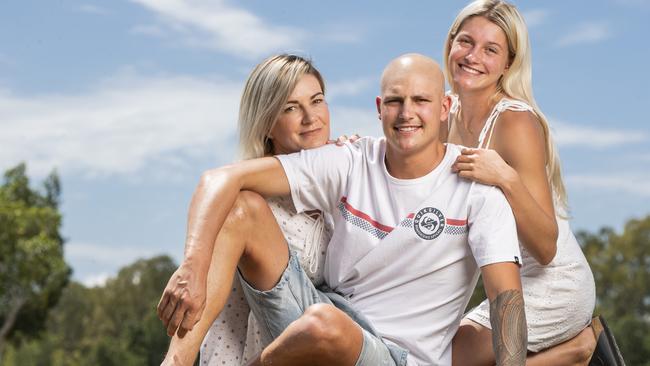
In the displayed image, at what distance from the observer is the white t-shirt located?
4816mm

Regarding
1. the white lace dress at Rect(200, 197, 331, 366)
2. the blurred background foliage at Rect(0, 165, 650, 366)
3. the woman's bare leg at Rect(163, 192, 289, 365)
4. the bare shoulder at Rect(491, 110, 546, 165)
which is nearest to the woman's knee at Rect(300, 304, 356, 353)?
the woman's bare leg at Rect(163, 192, 289, 365)

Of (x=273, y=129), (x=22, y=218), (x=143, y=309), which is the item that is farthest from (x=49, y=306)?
(x=273, y=129)

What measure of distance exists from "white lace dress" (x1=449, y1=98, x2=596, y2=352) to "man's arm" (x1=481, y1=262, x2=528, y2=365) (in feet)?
2.11

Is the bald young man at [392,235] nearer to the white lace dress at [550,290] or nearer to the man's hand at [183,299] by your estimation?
the man's hand at [183,299]

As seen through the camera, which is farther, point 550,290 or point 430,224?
point 550,290

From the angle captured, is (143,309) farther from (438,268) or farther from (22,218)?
(438,268)

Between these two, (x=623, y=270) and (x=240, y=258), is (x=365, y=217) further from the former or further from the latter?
(x=623, y=270)

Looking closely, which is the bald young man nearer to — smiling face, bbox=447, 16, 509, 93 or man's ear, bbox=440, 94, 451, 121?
man's ear, bbox=440, 94, 451, 121

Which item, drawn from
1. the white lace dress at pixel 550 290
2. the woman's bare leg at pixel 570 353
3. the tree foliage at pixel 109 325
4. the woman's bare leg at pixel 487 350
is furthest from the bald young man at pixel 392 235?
the tree foliage at pixel 109 325

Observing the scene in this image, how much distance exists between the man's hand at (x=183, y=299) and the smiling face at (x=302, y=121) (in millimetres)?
1110

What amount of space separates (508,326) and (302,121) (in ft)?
4.89

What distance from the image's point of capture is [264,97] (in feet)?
17.7

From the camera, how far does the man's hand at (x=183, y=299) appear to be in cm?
446

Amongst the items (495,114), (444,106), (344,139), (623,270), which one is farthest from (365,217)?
(623,270)
